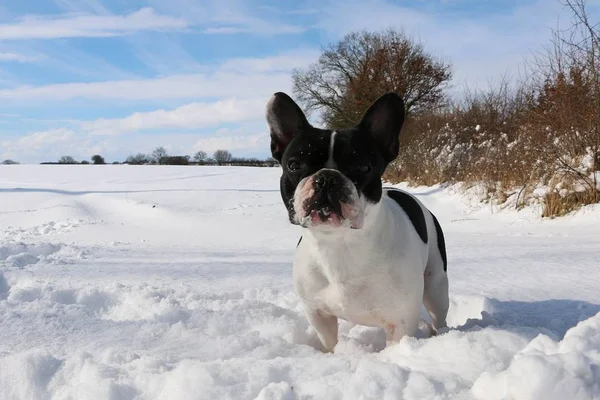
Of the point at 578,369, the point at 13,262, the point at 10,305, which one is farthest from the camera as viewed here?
the point at 13,262

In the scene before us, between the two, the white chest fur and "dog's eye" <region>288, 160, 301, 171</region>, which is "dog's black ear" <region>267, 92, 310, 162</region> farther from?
the white chest fur

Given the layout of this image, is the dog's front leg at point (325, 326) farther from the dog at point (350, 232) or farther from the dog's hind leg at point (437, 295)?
the dog's hind leg at point (437, 295)

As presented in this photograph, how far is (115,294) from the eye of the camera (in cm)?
319

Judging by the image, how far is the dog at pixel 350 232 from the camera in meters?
2.06

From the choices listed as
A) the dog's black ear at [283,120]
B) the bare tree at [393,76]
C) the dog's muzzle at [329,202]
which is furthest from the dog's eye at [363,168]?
the bare tree at [393,76]

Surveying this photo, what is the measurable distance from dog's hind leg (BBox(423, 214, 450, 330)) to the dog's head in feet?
2.52

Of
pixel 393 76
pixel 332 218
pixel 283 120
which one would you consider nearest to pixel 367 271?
pixel 332 218

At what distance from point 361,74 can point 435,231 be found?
83.1 ft

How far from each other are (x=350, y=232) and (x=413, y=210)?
2.63 feet

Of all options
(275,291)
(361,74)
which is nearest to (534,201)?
(275,291)

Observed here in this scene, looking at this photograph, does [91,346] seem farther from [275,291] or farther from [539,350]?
[539,350]

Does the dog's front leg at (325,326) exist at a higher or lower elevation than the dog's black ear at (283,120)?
lower

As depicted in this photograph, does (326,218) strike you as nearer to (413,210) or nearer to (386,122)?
(386,122)

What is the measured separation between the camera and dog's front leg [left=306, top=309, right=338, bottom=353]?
246 cm
